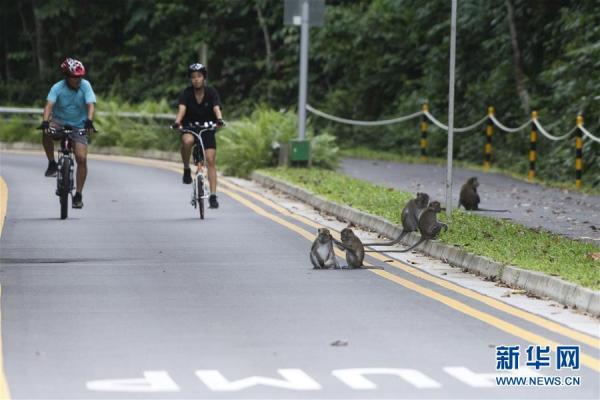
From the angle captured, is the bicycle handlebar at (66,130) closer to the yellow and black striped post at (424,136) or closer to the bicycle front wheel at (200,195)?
the bicycle front wheel at (200,195)

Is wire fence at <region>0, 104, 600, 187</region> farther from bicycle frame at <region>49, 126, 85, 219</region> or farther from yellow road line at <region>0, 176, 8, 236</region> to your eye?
bicycle frame at <region>49, 126, 85, 219</region>

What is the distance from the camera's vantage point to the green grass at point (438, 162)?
91.8 ft

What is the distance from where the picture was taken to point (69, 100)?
2014 cm

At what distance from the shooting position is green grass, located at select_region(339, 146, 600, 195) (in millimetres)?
27994

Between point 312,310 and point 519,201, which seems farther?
point 519,201

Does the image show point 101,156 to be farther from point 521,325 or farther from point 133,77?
point 521,325

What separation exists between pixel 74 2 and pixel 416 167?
91.2ft

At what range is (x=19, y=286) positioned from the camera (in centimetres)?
1358

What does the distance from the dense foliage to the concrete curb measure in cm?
971

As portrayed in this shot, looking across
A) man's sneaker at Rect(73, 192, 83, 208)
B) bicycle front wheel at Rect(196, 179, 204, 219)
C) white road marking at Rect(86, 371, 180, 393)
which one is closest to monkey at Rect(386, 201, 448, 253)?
bicycle front wheel at Rect(196, 179, 204, 219)

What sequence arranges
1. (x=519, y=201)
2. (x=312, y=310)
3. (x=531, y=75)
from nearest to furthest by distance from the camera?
1. (x=312, y=310)
2. (x=519, y=201)
3. (x=531, y=75)

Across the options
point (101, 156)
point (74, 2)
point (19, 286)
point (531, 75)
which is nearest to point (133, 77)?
point (74, 2)

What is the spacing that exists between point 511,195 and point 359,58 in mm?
18921

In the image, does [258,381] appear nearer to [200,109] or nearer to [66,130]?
[66,130]
